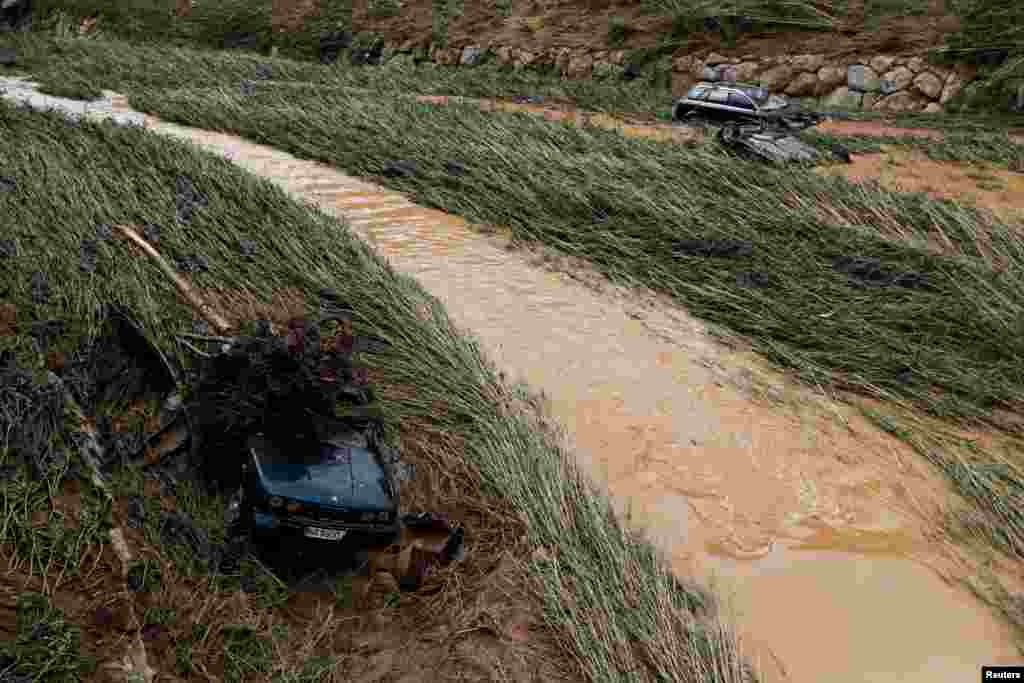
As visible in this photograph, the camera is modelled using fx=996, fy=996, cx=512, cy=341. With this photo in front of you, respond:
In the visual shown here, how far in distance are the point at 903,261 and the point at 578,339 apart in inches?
185

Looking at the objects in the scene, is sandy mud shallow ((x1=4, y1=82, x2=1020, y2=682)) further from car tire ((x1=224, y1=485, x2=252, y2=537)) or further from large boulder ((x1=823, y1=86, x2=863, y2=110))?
large boulder ((x1=823, y1=86, x2=863, y2=110))

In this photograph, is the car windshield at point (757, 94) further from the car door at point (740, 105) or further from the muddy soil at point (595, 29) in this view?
the muddy soil at point (595, 29)

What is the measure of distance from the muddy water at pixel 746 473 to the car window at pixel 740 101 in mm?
10539

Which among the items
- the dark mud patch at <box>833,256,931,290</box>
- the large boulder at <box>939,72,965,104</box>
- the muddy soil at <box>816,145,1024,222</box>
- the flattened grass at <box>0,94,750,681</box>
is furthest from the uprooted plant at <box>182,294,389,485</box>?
the large boulder at <box>939,72,965,104</box>

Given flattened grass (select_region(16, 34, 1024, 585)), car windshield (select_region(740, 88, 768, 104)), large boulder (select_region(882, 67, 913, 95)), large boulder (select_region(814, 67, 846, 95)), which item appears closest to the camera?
flattened grass (select_region(16, 34, 1024, 585))

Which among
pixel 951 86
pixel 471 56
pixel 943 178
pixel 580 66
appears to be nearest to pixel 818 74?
pixel 951 86

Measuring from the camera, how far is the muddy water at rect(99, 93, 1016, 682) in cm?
707

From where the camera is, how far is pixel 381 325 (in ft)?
34.6

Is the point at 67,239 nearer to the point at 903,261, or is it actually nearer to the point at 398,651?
the point at 398,651

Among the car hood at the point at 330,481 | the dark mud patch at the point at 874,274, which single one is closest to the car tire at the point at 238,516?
the car hood at the point at 330,481

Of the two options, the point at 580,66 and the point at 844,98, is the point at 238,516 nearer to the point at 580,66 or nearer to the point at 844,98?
the point at 844,98

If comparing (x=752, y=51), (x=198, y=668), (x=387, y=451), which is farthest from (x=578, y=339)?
(x=752, y=51)

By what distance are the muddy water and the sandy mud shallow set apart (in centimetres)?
2

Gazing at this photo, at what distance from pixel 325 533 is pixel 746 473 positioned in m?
4.09
